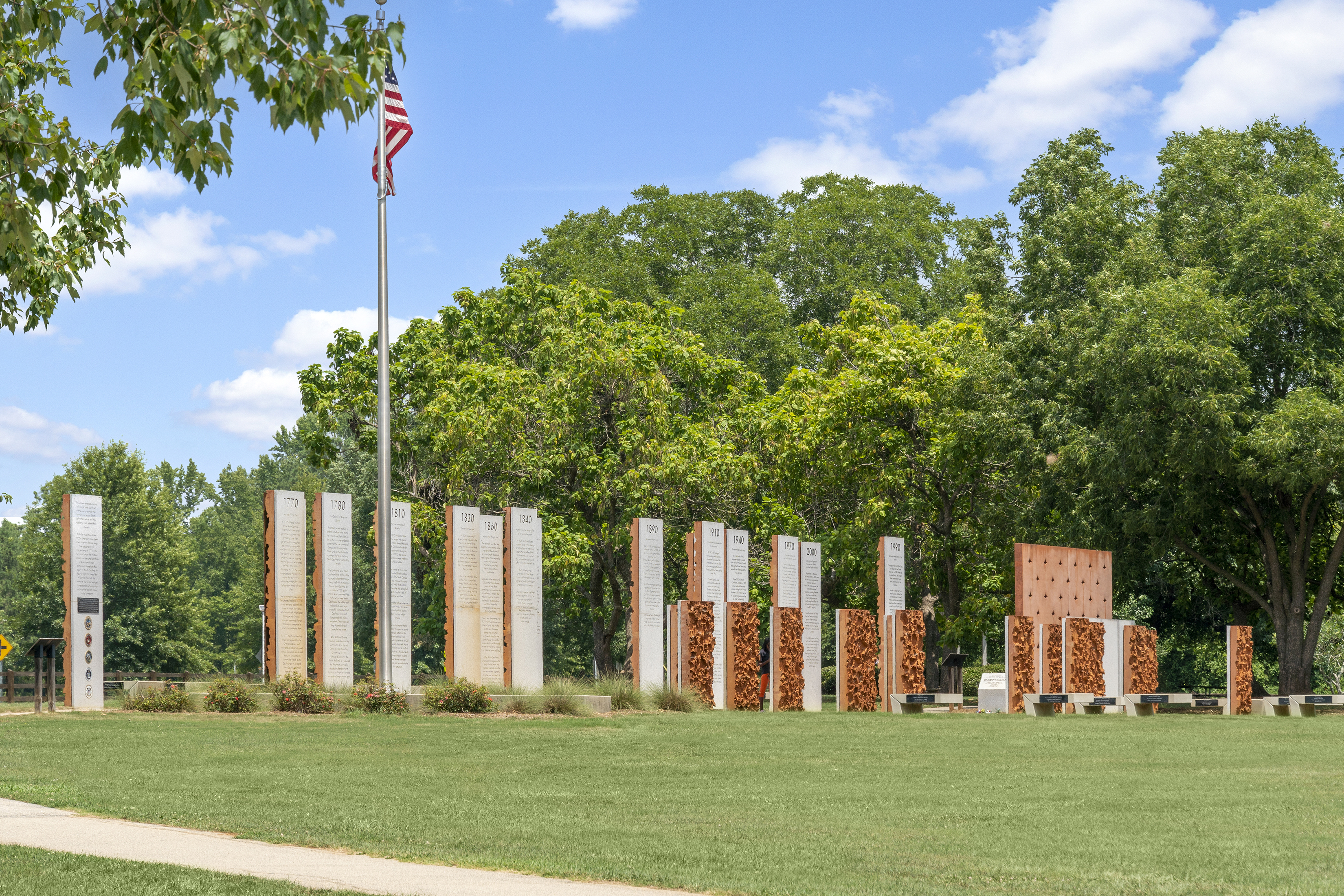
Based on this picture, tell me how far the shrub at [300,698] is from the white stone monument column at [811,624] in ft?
35.2

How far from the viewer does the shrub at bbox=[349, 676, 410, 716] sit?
2614cm

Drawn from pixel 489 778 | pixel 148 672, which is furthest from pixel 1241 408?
pixel 148 672

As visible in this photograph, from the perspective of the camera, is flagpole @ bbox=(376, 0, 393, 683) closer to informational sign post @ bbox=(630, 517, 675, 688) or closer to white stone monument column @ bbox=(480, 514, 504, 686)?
white stone monument column @ bbox=(480, 514, 504, 686)

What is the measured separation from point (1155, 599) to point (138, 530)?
45973mm

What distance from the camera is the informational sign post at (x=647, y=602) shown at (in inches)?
1201

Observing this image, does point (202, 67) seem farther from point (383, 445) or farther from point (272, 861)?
point (383, 445)

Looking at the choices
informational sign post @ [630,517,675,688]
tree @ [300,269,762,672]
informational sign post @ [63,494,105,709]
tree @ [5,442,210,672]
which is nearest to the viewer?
informational sign post @ [63,494,105,709]

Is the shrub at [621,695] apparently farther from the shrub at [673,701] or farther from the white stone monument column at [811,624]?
the white stone monument column at [811,624]

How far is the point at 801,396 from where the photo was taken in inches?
1766

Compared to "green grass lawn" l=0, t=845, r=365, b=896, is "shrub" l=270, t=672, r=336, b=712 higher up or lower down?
lower down

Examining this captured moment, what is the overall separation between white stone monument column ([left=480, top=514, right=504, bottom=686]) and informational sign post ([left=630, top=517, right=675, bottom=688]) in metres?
2.83

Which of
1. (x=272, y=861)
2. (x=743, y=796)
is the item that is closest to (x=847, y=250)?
(x=743, y=796)

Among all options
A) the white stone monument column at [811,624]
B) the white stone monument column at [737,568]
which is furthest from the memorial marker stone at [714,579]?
the white stone monument column at [811,624]

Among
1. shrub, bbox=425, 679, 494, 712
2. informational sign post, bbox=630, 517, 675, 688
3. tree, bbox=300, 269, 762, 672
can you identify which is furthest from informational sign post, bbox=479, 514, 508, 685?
tree, bbox=300, 269, 762, 672
